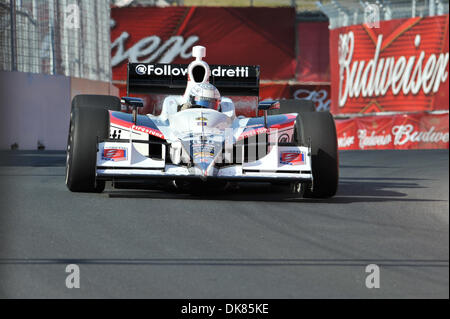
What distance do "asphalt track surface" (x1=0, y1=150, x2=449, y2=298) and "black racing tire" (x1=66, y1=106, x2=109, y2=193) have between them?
5.6 inches

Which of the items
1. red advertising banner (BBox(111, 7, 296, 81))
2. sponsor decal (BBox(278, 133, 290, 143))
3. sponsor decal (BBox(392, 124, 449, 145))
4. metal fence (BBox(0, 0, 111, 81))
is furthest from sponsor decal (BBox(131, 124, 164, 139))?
red advertising banner (BBox(111, 7, 296, 81))

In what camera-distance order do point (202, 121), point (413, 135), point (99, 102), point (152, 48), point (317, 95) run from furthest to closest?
1. point (317, 95)
2. point (152, 48)
3. point (413, 135)
4. point (99, 102)
5. point (202, 121)

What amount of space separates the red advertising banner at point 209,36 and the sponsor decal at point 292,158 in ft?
99.8

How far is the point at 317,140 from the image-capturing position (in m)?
9.32

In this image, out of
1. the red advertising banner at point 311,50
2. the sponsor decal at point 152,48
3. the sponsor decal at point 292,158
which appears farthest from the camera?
the red advertising banner at point 311,50

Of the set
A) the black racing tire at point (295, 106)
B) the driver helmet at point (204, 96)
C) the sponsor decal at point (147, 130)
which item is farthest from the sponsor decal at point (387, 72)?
the sponsor decal at point (147, 130)

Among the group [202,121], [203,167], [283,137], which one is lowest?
[203,167]

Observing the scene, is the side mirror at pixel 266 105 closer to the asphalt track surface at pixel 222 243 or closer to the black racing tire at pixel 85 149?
the asphalt track surface at pixel 222 243

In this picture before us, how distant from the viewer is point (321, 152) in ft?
30.3

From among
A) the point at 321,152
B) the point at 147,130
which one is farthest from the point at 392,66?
the point at 147,130

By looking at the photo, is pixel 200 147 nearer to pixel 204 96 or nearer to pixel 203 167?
pixel 203 167

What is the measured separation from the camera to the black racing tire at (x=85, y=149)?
8.91 m

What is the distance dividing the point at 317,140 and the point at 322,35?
1245 inches

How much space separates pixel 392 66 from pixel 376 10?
6.47ft
